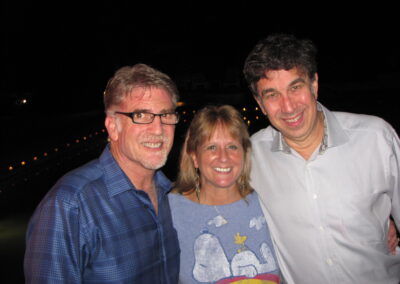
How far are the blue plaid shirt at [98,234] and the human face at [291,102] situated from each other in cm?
122

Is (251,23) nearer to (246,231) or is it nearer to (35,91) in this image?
(35,91)

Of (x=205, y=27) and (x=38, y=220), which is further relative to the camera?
(x=205, y=27)

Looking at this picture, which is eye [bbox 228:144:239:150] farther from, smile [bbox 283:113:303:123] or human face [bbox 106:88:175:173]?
human face [bbox 106:88:175:173]

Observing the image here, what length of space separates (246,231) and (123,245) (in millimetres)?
1026

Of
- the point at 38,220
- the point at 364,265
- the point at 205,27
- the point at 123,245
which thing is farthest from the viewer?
the point at 205,27

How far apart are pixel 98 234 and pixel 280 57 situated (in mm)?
1832

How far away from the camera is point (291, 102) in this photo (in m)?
2.16

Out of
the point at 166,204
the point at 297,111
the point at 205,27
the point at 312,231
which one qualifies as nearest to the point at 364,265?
the point at 312,231

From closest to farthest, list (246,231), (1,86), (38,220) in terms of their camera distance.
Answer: (38,220)
(246,231)
(1,86)

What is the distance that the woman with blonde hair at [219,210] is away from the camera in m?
2.18

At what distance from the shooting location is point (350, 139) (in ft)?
7.16

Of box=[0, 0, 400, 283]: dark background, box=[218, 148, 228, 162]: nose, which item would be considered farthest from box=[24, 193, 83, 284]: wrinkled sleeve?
box=[0, 0, 400, 283]: dark background

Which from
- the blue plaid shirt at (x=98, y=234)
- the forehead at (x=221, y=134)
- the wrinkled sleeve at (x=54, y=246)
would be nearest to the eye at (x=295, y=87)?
the forehead at (x=221, y=134)

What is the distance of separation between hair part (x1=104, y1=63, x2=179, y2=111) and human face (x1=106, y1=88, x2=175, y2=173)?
0.03 metres
